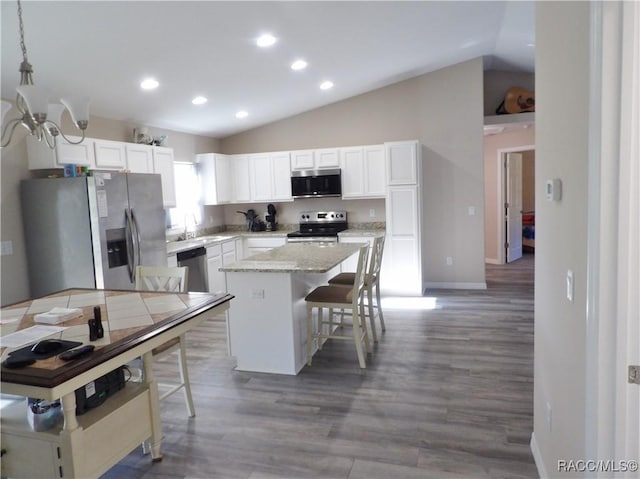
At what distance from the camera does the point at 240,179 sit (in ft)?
23.1

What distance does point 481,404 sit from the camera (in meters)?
3.00

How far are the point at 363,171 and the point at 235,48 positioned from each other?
9.27 ft

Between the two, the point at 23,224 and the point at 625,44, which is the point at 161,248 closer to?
the point at 23,224

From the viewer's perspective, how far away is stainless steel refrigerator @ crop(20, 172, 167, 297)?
397cm

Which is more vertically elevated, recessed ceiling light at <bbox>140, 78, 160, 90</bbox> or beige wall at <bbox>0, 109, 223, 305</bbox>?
recessed ceiling light at <bbox>140, 78, 160, 90</bbox>

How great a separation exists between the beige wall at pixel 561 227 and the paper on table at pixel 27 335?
2.29 meters

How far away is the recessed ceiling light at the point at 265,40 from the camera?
13.0ft

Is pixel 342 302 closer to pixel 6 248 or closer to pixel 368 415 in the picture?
pixel 368 415

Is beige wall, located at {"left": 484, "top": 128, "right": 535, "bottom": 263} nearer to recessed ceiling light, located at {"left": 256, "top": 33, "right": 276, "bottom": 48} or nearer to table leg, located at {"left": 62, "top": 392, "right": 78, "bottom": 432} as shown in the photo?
recessed ceiling light, located at {"left": 256, "top": 33, "right": 276, "bottom": 48}

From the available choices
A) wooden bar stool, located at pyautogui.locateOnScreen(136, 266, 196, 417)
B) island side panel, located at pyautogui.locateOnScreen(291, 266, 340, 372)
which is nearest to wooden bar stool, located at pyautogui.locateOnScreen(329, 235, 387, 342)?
island side panel, located at pyautogui.locateOnScreen(291, 266, 340, 372)

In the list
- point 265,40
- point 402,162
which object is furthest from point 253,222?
point 265,40

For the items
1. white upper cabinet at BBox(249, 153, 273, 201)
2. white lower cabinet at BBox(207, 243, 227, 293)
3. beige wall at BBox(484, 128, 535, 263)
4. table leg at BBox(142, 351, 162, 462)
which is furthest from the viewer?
beige wall at BBox(484, 128, 535, 263)

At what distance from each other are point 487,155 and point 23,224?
7.60 meters

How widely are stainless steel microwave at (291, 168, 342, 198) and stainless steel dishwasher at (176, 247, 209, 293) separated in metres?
1.72
